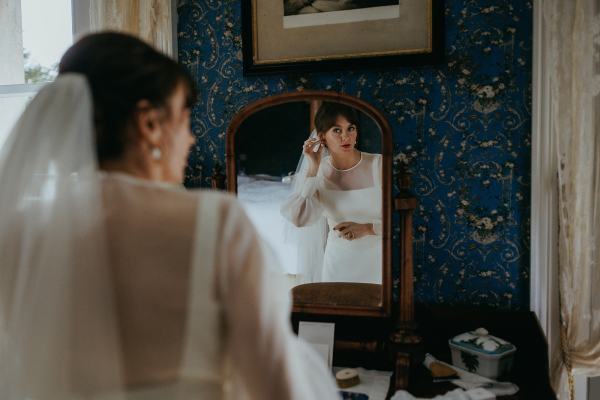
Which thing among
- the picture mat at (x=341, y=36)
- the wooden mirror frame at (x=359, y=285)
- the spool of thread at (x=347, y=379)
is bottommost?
the spool of thread at (x=347, y=379)

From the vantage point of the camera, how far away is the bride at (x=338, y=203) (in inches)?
61.7

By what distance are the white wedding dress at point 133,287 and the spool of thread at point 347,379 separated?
0.73 m

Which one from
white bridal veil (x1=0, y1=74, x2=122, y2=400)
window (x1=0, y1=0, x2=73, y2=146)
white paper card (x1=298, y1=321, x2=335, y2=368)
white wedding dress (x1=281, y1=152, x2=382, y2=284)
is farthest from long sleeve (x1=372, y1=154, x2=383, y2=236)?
window (x1=0, y1=0, x2=73, y2=146)

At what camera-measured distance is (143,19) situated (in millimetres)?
1771

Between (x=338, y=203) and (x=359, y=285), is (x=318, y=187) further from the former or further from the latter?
(x=359, y=285)

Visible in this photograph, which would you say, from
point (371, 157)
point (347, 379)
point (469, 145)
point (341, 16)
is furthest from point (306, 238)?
point (341, 16)

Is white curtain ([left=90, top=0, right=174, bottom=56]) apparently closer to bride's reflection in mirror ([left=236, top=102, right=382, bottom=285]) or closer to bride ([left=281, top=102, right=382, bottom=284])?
bride's reflection in mirror ([left=236, top=102, right=382, bottom=285])

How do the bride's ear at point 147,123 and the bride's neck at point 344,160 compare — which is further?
the bride's neck at point 344,160

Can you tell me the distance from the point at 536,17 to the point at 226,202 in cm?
134

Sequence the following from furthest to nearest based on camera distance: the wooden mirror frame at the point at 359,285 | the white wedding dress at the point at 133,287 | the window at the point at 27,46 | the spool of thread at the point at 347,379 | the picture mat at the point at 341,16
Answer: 1. the window at the point at 27,46
2. the picture mat at the point at 341,16
3. the wooden mirror frame at the point at 359,285
4. the spool of thread at the point at 347,379
5. the white wedding dress at the point at 133,287

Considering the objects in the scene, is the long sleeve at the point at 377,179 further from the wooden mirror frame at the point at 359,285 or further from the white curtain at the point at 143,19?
the white curtain at the point at 143,19

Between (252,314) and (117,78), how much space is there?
0.41 meters

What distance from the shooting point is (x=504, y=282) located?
164 centimetres

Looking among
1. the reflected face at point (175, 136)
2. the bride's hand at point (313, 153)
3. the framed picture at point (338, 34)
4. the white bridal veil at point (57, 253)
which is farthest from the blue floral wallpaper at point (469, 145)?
the white bridal veil at point (57, 253)
